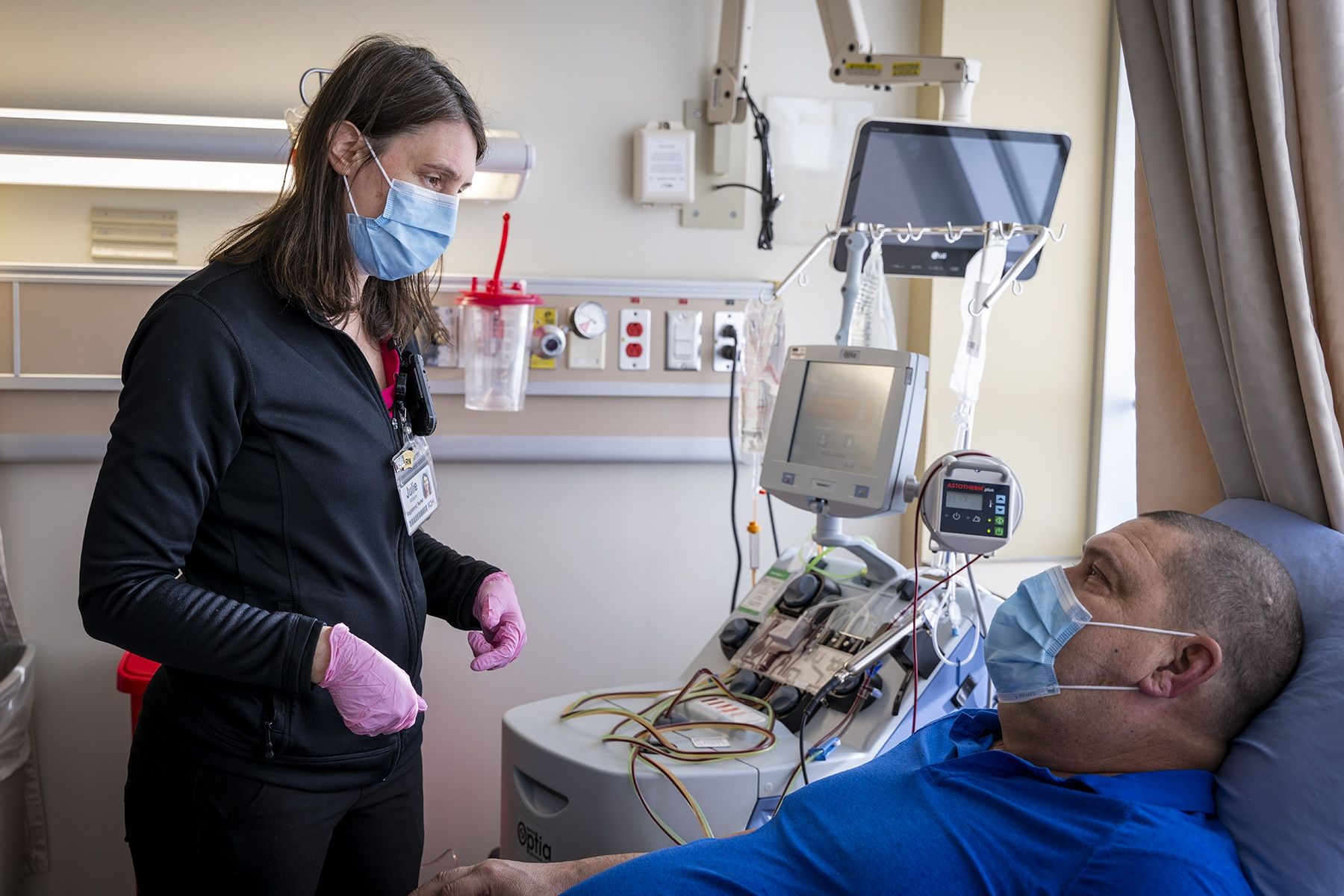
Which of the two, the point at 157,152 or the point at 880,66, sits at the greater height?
the point at 880,66

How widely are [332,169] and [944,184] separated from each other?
45.7 inches

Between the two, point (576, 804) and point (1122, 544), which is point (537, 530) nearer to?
point (576, 804)

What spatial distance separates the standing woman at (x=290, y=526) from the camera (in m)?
1.19

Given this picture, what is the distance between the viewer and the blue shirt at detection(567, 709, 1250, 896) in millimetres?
1017

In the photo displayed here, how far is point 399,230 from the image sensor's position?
4.64 ft

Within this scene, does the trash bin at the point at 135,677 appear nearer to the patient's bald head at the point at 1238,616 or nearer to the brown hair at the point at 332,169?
the brown hair at the point at 332,169

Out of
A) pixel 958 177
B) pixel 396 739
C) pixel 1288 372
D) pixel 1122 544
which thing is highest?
pixel 958 177

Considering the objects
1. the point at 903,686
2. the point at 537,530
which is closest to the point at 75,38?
the point at 537,530

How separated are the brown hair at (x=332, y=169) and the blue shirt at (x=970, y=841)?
0.82 meters

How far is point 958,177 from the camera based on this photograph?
2002 mm

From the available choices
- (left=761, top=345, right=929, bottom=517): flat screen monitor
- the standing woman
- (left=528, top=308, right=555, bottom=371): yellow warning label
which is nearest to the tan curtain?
(left=761, top=345, right=929, bottom=517): flat screen monitor

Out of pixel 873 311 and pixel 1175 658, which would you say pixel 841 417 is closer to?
pixel 873 311

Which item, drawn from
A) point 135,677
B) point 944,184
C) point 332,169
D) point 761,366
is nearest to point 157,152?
point 332,169

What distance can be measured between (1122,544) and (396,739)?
96 cm
